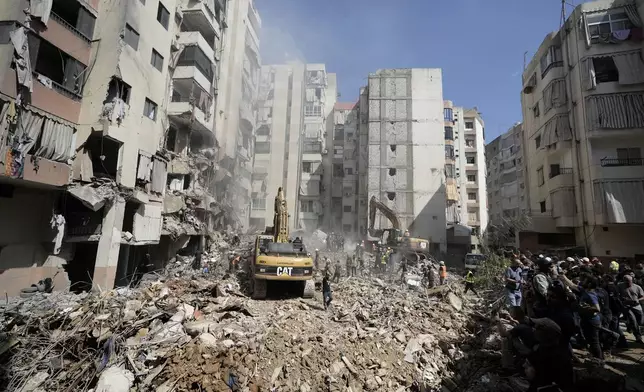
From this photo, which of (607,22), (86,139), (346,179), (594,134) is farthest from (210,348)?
(346,179)

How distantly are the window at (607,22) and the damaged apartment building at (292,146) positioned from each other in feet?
86.4

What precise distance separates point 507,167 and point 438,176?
20376 millimetres

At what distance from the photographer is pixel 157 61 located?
16.2 metres

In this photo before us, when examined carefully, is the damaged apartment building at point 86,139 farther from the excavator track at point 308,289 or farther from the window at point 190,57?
the excavator track at point 308,289

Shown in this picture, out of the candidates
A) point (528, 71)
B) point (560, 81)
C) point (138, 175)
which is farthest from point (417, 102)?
point (138, 175)

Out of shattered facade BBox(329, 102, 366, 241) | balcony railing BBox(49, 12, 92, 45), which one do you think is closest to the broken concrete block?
balcony railing BBox(49, 12, 92, 45)

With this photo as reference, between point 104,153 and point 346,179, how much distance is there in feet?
93.4

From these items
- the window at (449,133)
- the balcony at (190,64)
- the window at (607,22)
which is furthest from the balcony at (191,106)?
the window at (449,133)

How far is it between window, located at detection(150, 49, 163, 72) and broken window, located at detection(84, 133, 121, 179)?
5.31 meters

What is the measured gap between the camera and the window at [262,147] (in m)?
37.9

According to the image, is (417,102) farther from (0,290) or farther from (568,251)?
(0,290)

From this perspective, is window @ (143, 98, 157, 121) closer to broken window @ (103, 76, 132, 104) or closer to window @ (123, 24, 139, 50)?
broken window @ (103, 76, 132, 104)

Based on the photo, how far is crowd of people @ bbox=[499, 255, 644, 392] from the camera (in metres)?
3.13

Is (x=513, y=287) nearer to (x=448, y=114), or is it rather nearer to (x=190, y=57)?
(x=190, y=57)
